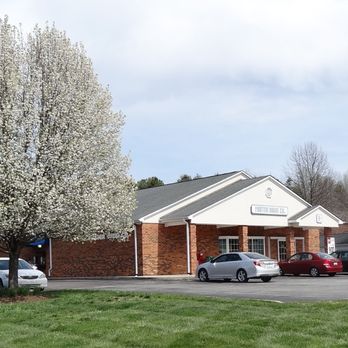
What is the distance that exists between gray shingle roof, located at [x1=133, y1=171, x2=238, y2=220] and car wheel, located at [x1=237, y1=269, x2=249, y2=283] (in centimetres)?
850

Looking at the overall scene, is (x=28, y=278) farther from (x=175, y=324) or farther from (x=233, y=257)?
(x=175, y=324)

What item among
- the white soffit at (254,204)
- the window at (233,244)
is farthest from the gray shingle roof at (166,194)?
the window at (233,244)

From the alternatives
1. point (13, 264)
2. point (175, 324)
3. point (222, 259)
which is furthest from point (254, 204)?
point (175, 324)

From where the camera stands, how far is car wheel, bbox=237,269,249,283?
27062 mm

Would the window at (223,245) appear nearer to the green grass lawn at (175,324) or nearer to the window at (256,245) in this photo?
the window at (256,245)

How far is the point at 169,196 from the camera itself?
127 feet

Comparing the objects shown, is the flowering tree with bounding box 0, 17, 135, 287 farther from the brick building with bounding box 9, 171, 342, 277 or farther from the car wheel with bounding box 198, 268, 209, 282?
the brick building with bounding box 9, 171, 342, 277

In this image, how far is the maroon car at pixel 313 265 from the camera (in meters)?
32.9

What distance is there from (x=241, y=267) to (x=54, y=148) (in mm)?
12115

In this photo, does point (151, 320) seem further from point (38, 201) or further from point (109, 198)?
point (109, 198)

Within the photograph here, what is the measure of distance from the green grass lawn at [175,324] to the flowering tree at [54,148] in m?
3.09

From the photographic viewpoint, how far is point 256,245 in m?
40.6

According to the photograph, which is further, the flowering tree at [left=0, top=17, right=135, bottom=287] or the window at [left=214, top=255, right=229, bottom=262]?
the window at [left=214, top=255, right=229, bottom=262]

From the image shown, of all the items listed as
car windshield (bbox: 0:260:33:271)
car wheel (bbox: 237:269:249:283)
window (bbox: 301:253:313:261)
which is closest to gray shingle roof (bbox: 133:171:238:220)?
window (bbox: 301:253:313:261)
